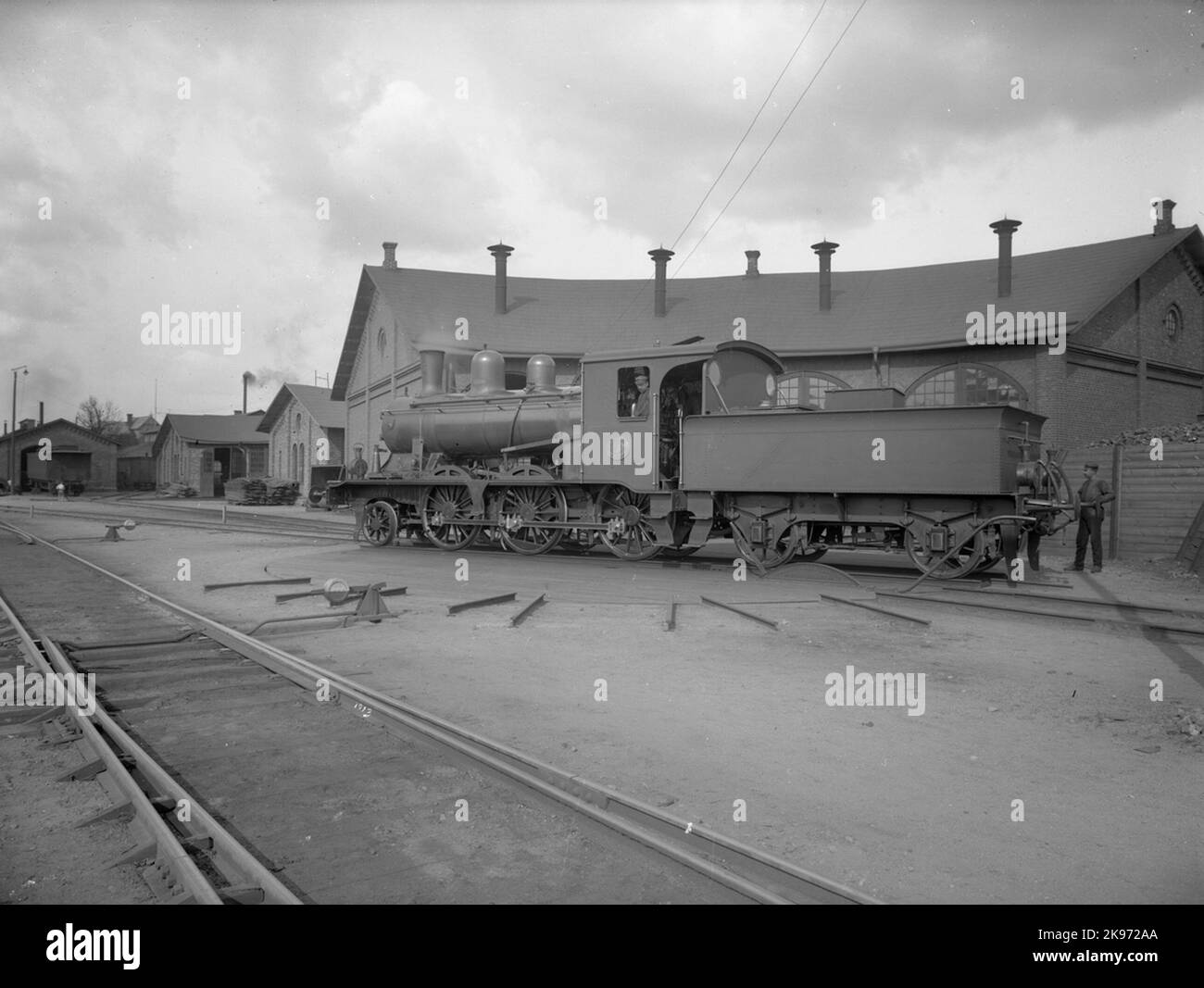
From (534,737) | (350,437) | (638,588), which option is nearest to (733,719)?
(534,737)

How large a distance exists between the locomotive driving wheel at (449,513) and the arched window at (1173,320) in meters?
20.1

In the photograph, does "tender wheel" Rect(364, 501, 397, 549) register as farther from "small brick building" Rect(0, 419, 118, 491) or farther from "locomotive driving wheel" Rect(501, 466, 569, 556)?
"small brick building" Rect(0, 419, 118, 491)

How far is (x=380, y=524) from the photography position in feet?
55.0

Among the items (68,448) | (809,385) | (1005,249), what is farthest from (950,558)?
(68,448)

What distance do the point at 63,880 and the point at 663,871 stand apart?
2.17m

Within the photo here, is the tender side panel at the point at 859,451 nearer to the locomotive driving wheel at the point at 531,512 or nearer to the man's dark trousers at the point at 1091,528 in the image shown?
the man's dark trousers at the point at 1091,528

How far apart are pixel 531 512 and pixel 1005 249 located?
16.7m

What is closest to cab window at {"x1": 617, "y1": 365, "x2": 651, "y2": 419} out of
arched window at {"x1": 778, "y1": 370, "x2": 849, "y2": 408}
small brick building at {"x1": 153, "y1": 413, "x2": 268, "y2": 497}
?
arched window at {"x1": 778, "y1": 370, "x2": 849, "y2": 408}

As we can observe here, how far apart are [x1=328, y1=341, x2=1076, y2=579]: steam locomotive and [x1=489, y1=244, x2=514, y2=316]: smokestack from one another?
12.1 meters

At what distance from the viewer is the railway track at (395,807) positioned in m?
3.13

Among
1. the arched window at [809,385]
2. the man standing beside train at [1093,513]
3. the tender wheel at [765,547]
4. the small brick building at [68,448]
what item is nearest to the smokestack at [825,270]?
the arched window at [809,385]

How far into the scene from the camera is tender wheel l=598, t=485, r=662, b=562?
13.2m
